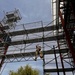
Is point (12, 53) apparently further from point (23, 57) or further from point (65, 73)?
point (65, 73)

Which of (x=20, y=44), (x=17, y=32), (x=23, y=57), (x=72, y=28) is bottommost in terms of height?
(x=23, y=57)

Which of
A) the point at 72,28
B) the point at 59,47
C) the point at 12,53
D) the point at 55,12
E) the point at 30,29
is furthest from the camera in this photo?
the point at 12,53

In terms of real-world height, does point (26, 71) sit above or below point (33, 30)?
below

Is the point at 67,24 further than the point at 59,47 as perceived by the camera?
No

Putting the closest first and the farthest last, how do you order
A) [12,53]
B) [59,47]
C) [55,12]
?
[55,12], [59,47], [12,53]

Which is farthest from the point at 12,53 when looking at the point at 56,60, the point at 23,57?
the point at 56,60

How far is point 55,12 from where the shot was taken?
20.5m

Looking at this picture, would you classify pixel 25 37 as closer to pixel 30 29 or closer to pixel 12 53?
pixel 30 29

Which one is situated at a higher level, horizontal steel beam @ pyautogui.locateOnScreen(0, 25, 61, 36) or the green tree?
horizontal steel beam @ pyautogui.locateOnScreen(0, 25, 61, 36)

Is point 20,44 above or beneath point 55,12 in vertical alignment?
beneath

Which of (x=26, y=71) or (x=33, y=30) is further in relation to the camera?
(x=33, y=30)

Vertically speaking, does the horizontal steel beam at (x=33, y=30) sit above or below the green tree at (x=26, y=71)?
above

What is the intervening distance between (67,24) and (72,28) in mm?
658

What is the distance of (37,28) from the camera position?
2328cm
